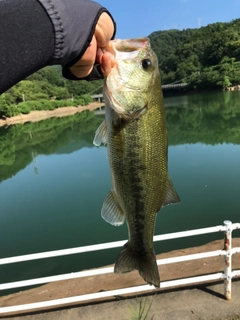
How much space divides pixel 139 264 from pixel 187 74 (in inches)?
3309

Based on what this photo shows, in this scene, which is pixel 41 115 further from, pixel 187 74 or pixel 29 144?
pixel 187 74

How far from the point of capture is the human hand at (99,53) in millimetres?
1335

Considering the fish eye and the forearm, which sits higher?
the forearm

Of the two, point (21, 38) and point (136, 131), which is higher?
point (21, 38)

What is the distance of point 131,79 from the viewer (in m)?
1.67

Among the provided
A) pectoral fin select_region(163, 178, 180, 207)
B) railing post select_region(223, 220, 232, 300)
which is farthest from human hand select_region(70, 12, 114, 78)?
railing post select_region(223, 220, 232, 300)

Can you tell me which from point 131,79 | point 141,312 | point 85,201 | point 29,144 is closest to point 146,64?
point 131,79

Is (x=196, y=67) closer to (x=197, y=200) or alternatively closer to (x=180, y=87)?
(x=180, y=87)

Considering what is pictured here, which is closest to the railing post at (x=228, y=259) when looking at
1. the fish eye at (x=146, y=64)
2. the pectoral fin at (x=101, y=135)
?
the pectoral fin at (x=101, y=135)

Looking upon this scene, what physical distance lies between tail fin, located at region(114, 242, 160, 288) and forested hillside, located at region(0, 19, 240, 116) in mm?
48466

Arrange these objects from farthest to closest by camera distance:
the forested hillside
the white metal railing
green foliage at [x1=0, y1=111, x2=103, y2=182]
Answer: the forested hillside → green foliage at [x1=0, y1=111, x2=103, y2=182] → the white metal railing

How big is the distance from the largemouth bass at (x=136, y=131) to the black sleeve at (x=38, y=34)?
46 centimetres

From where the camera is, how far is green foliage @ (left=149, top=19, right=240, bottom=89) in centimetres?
6825

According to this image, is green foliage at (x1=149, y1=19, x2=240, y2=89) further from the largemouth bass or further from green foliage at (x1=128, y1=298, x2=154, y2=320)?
the largemouth bass
